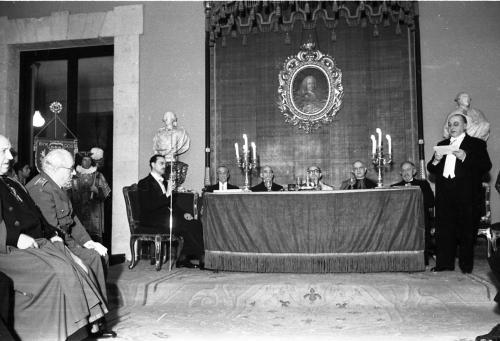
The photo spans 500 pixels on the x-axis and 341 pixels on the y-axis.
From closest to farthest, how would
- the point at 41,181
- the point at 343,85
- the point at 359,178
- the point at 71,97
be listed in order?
the point at 41,181
the point at 359,178
the point at 343,85
the point at 71,97

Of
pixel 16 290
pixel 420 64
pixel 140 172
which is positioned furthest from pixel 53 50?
pixel 16 290

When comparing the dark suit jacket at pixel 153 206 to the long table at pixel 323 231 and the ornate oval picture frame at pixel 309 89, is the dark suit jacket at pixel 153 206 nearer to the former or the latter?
the long table at pixel 323 231

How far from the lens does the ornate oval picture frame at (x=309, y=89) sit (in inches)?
299

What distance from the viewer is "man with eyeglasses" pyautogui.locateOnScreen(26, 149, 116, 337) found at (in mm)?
3551

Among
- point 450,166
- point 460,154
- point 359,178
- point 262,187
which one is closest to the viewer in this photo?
point 460,154

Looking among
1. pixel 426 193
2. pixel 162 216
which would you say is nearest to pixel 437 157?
pixel 426 193

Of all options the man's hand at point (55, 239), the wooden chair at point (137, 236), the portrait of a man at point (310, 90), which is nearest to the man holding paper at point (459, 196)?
the portrait of a man at point (310, 90)

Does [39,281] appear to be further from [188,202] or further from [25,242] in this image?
[188,202]

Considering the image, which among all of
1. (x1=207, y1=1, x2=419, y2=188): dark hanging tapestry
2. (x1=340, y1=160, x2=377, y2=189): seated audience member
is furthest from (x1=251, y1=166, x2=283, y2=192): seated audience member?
(x1=340, y1=160, x2=377, y2=189): seated audience member

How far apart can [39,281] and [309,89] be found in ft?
18.1

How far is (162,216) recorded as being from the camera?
19.9 feet

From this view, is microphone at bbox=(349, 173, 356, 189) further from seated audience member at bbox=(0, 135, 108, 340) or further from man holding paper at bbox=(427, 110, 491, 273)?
seated audience member at bbox=(0, 135, 108, 340)

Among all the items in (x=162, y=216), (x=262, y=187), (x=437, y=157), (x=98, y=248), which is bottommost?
(x=98, y=248)

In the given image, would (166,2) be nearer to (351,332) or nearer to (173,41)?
(173,41)
